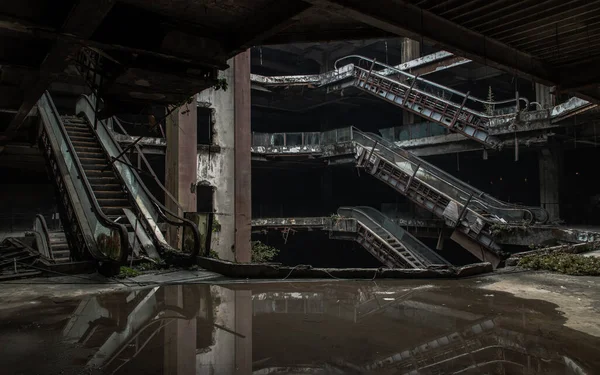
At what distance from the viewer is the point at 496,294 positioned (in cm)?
630

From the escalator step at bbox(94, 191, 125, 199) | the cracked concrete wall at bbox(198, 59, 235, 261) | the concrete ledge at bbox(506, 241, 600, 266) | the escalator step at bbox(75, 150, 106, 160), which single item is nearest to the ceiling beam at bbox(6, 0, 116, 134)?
the escalator step at bbox(94, 191, 125, 199)

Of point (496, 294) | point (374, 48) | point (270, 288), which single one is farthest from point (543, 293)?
point (374, 48)

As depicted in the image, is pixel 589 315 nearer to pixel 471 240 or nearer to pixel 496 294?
pixel 496 294

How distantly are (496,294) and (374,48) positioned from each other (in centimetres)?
2728

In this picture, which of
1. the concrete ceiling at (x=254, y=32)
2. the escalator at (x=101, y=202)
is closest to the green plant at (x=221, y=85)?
the concrete ceiling at (x=254, y=32)

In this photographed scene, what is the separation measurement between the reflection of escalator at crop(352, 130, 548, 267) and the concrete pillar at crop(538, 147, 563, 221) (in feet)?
9.03

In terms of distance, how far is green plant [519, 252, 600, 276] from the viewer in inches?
316

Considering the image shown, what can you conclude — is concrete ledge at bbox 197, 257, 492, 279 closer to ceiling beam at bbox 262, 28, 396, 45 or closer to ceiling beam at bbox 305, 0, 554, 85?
ceiling beam at bbox 305, 0, 554, 85

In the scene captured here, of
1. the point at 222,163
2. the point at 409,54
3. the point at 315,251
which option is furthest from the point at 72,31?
the point at 315,251

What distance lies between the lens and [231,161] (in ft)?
56.0

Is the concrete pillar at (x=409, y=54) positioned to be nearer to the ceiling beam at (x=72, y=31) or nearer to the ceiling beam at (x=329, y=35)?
the ceiling beam at (x=329, y=35)

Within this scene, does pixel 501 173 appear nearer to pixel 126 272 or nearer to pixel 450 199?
pixel 450 199

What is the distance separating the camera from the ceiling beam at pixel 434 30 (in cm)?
383

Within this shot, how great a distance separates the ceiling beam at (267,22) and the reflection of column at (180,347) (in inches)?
146
